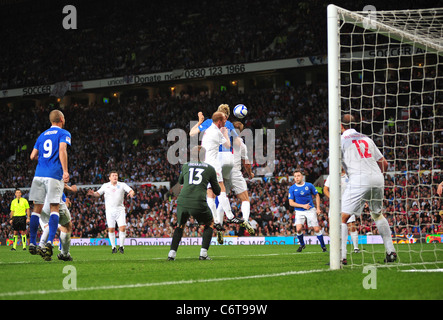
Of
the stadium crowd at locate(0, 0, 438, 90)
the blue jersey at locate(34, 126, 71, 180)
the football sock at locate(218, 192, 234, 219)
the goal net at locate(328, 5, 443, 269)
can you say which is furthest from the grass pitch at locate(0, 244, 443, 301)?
the stadium crowd at locate(0, 0, 438, 90)

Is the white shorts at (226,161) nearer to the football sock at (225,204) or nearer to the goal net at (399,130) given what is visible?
the football sock at (225,204)

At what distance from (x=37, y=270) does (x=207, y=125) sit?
15.2ft

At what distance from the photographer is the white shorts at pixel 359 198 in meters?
8.84

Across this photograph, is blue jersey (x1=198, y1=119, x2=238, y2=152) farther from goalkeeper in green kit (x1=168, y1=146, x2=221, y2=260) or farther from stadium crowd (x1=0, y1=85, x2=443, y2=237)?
stadium crowd (x1=0, y1=85, x2=443, y2=237)

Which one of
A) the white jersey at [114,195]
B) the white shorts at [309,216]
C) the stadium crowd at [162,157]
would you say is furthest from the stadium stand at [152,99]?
the white jersey at [114,195]

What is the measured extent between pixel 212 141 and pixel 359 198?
3.23m

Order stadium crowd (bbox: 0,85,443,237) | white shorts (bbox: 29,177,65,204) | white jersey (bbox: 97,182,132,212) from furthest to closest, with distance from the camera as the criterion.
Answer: stadium crowd (bbox: 0,85,443,237), white jersey (bbox: 97,182,132,212), white shorts (bbox: 29,177,65,204)

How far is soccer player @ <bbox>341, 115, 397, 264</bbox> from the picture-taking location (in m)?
8.84

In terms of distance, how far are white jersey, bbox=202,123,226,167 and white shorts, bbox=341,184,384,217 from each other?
9.65ft

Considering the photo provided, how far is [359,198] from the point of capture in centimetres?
890

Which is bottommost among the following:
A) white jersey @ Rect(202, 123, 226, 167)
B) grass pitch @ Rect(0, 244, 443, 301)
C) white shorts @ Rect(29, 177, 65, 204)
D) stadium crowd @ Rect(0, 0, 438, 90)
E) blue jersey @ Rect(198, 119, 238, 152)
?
grass pitch @ Rect(0, 244, 443, 301)

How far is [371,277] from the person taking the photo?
628cm

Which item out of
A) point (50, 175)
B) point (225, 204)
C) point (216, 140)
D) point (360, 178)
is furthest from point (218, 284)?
point (225, 204)

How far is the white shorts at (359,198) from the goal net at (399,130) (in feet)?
2.76
